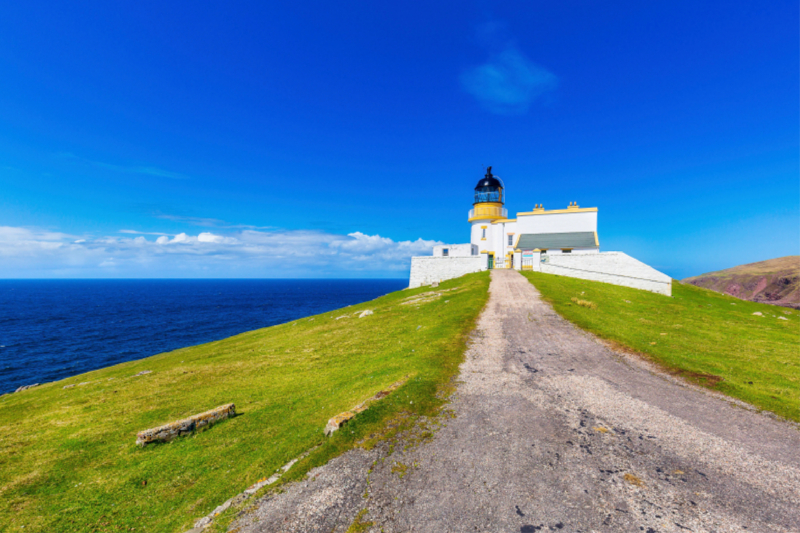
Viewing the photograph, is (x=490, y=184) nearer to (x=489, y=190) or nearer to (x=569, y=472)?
(x=489, y=190)

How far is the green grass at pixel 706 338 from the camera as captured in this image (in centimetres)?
1113

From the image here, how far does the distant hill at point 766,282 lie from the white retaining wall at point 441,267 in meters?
102

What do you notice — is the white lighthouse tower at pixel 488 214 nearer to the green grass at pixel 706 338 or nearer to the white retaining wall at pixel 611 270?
the white retaining wall at pixel 611 270

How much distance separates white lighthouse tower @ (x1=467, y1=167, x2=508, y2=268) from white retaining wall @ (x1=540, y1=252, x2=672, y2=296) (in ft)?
35.6

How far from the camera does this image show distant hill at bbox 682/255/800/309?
94.0 m

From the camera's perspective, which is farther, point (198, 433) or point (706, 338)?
point (706, 338)

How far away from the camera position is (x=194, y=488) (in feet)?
24.9

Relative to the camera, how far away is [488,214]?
5484cm

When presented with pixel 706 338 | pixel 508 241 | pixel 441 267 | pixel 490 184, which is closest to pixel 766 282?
pixel 508 241

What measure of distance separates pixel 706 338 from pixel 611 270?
24529 millimetres

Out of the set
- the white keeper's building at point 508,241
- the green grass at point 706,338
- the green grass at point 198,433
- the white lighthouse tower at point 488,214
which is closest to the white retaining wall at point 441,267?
the white keeper's building at point 508,241

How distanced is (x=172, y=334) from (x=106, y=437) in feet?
186

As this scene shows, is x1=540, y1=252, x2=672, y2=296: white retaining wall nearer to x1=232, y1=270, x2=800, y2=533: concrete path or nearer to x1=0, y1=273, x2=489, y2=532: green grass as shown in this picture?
x1=0, y1=273, x2=489, y2=532: green grass

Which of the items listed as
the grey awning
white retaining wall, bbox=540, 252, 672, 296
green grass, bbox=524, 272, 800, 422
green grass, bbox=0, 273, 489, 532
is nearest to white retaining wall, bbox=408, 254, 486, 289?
the grey awning
